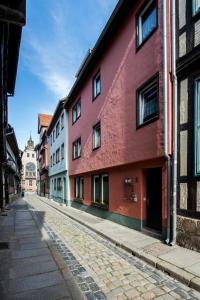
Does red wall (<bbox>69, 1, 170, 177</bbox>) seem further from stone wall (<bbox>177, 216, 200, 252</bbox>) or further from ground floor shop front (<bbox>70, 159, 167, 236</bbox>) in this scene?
stone wall (<bbox>177, 216, 200, 252</bbox>)

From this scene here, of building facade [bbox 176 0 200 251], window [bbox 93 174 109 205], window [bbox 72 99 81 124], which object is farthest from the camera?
window [bbox 72 99 81 124]

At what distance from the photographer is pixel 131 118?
877 cm

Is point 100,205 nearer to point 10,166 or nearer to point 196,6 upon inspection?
point 196,6

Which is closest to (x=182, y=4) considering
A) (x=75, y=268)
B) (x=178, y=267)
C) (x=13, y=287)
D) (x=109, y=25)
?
(x=109, y=25)

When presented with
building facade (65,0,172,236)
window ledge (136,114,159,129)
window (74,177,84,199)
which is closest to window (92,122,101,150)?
building facade (65,0,172,236)

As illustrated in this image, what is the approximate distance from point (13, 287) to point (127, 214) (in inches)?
216

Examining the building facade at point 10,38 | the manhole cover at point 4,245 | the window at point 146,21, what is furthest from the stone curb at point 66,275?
the window at point 146,21

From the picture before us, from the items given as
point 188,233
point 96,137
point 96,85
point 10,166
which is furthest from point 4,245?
point 10,166

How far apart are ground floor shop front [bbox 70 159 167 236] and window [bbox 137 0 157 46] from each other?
164 inches

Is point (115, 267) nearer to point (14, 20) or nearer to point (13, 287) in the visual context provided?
point (13, 287)

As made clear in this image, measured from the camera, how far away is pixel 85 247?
687 centimetres

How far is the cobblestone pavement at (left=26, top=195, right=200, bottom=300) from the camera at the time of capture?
4.02m

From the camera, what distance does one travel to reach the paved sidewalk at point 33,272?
4.07 m

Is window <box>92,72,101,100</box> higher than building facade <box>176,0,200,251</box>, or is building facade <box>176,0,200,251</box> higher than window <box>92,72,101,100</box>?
window <box>92,72,101,100</box>
